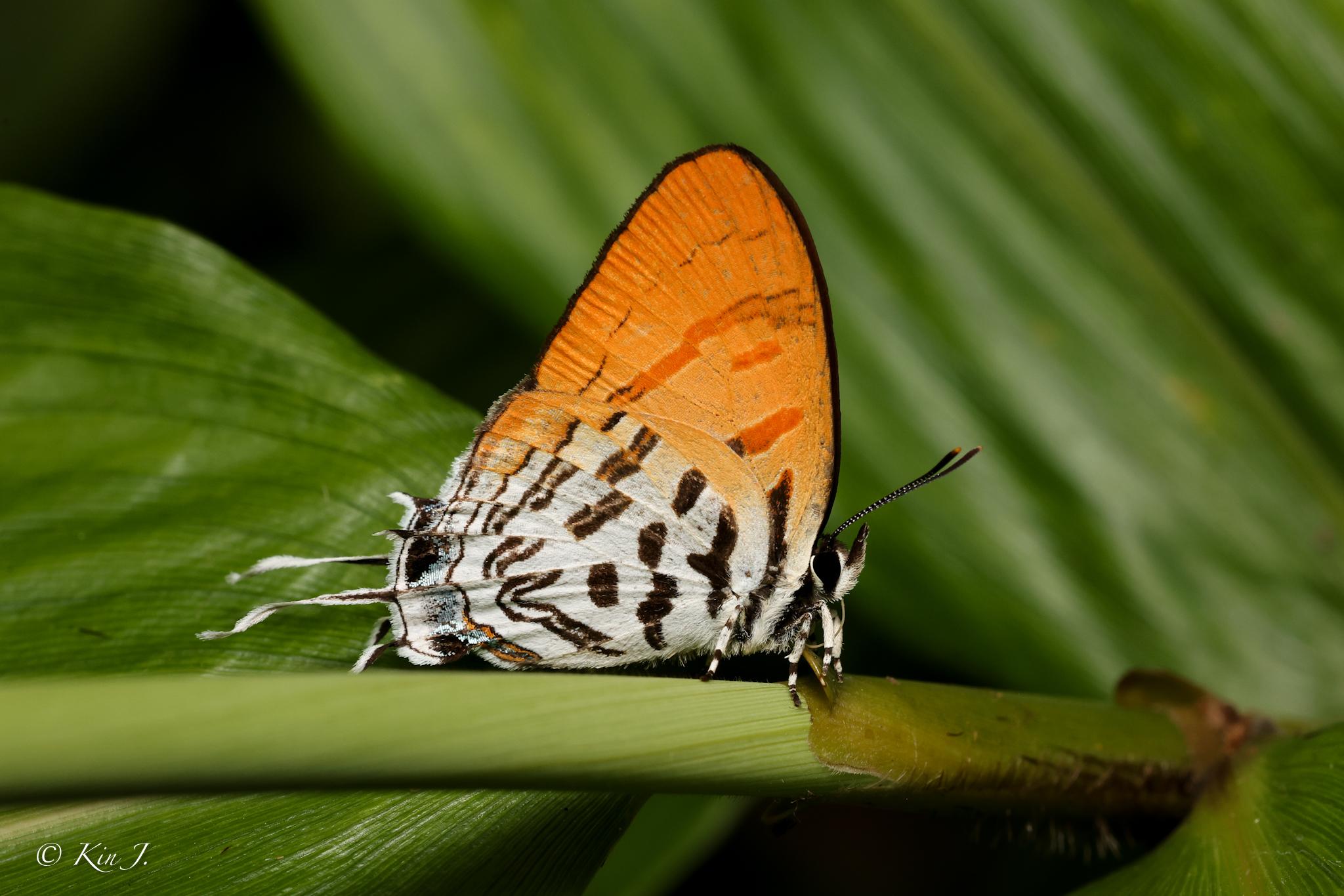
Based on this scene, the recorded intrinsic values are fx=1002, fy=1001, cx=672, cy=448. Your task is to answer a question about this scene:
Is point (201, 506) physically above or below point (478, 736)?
above

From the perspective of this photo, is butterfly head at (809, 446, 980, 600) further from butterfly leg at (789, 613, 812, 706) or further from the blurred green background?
the blurred green background

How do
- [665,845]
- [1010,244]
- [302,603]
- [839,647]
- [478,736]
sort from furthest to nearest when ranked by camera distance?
[1010,244] → [665,845] → [839,647] → [302,603] → [478,736]

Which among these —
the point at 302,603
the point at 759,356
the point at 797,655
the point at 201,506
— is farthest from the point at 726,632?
the point at 201,506

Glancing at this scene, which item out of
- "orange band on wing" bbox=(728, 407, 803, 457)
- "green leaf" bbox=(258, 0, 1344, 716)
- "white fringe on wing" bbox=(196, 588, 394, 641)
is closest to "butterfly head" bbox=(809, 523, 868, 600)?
"orange band on wing" bbox=(728, 407, 803, 457)

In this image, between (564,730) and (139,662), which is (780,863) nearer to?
(139,662)

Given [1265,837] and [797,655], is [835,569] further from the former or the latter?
[1265,837]

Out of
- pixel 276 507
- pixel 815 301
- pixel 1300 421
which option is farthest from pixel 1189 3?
pixel 276 507
